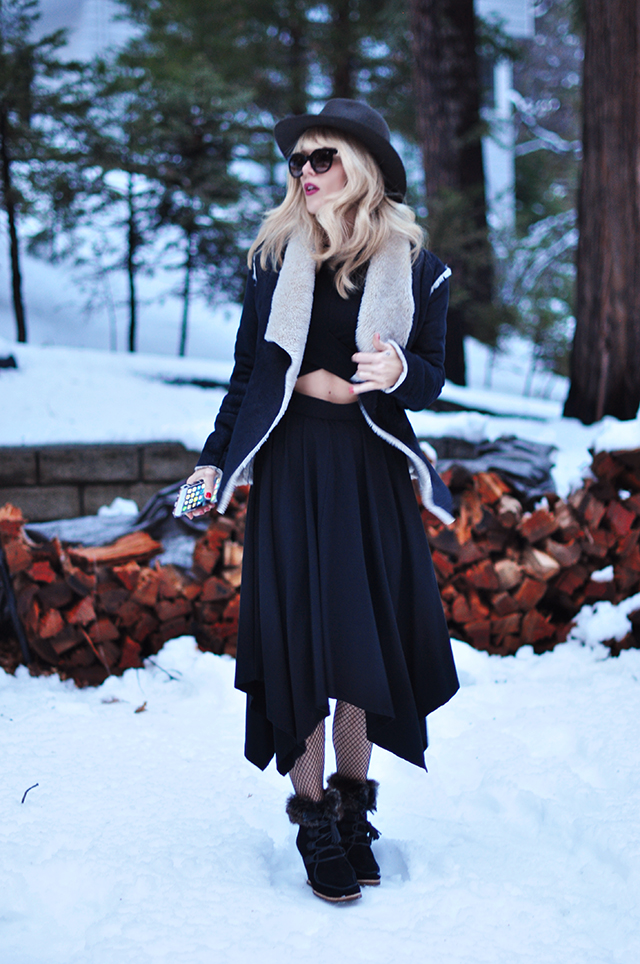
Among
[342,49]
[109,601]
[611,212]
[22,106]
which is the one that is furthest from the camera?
[342,49]

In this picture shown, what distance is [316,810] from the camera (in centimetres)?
223

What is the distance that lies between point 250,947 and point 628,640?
2.46 meters

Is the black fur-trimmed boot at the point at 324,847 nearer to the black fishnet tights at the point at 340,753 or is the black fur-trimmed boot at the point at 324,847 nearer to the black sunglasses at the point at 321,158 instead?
the black fishnet tights at the point at 340,753

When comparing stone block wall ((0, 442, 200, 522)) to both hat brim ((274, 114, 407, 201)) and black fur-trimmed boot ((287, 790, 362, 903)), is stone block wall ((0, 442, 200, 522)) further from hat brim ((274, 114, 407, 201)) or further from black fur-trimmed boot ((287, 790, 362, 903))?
black fur-trimmed boot ((287, 790, 362, 903))

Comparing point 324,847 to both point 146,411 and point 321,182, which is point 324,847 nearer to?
point 321,182

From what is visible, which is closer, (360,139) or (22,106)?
(360,139)

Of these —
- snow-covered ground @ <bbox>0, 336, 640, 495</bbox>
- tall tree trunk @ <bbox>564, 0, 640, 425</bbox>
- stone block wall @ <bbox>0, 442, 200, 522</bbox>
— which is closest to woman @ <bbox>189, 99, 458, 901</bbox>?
snow-covered ground @ <bbox>0, 336, 640, 495</bbox>

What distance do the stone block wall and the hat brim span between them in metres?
2.56

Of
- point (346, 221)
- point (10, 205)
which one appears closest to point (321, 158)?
point (346, 221)

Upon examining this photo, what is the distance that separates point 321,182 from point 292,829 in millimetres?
1895

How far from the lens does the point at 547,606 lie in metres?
3.97

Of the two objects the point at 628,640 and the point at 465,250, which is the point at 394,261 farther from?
the point at 465,250

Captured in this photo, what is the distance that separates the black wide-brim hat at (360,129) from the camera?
2121mm

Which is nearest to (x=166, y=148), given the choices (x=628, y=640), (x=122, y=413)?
(x=122, y=413)
